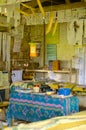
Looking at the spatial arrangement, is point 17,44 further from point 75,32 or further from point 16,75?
point 75,32

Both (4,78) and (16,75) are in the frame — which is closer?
(4,78)

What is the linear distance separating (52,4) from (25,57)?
2631 millimetres

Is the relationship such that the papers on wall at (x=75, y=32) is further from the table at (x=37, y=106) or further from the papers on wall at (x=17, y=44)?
the table at (x=37, y=106)

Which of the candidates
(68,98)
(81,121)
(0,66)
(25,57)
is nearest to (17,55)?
(25,57)

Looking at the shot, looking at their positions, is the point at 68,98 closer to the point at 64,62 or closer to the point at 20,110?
the point at 20,110

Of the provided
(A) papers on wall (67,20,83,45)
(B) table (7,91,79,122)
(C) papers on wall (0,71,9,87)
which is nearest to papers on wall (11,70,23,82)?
(C) papers on wall (0,71,9,87)

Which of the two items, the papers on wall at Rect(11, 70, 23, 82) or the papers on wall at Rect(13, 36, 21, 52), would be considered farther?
the papers on wall at Rect(13, 36, 21, 52)

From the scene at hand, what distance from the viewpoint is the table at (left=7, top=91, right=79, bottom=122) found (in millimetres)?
5145

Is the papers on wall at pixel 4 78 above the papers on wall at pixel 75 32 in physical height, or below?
below

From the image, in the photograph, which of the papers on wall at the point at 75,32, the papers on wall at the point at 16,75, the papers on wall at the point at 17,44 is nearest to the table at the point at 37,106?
the papers on wall at the point at 75,32

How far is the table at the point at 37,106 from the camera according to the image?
514 centimetres

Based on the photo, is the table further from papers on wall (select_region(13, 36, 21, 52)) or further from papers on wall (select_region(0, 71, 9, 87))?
papers on wall (select_region(13, 36, 21, 52))

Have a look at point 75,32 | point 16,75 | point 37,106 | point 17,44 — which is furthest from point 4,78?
point 37,106

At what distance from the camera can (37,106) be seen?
18.2ft
